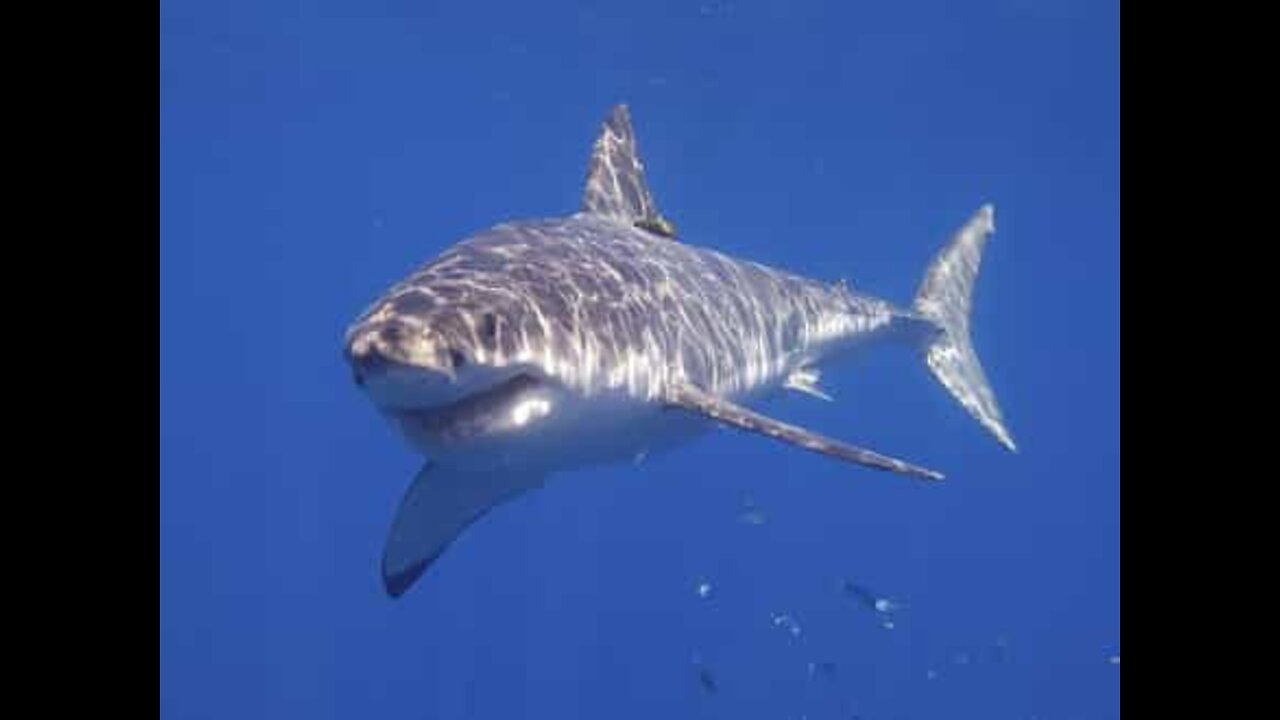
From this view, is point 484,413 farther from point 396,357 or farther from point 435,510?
point 435,510

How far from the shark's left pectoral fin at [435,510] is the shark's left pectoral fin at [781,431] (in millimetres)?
1250

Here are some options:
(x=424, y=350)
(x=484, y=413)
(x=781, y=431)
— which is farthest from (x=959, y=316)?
(x=424, y=350)

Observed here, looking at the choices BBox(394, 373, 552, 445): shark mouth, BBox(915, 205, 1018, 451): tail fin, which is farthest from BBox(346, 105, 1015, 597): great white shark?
BBox(915, 205, 1018, 451): tail fin

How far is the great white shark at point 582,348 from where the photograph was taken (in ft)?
16.4

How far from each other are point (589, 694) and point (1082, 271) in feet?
121

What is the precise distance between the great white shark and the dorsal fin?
2 centimetres

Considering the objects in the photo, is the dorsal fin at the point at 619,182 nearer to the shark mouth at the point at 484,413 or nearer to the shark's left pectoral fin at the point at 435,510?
the shark's left pectoral fin at the point at 435,510

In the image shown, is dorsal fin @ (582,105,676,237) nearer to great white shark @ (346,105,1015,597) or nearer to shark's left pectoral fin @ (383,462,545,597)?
great white shark @ (346,105,1015,597)

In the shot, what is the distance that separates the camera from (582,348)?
6133mm

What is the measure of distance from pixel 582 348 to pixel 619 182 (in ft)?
15.4
